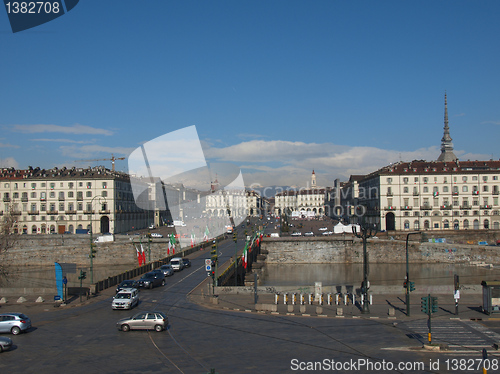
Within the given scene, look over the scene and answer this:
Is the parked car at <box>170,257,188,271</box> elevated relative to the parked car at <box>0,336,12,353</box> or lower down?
lower down

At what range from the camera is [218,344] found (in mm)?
20828

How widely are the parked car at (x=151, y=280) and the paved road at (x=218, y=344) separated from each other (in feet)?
30.7

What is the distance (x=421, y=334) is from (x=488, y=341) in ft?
9.84

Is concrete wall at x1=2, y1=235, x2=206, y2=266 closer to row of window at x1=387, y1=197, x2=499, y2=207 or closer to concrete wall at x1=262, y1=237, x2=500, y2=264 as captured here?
concrete wall at x1=262, y1=237, x2=500, y2=264

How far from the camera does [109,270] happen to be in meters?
73.6

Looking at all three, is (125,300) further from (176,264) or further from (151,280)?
(176,264)

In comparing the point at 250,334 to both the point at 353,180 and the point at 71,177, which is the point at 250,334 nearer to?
the point at 71,177

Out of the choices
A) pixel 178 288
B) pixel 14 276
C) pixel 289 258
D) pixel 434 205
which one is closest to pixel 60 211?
pixel 14 276

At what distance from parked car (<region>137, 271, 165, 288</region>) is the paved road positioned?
9364 millimetres

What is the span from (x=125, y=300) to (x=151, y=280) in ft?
32.2

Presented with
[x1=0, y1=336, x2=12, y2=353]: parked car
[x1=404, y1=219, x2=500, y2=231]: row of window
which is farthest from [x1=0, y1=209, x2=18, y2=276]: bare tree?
[x1=404, y1=219, x2=500, y2=231]: row of window

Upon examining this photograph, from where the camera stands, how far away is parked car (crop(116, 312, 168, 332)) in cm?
2334

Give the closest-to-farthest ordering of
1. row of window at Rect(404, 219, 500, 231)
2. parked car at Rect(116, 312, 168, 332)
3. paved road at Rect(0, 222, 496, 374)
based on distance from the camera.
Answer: paved road at Rect(0, 222, 496, 374) < parked car at Rect(116, 312, 168, 332) < row of window at Rect(404, 219, 500, 231)

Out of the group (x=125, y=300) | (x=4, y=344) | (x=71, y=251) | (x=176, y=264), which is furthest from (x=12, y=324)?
(x=71, y=251)
